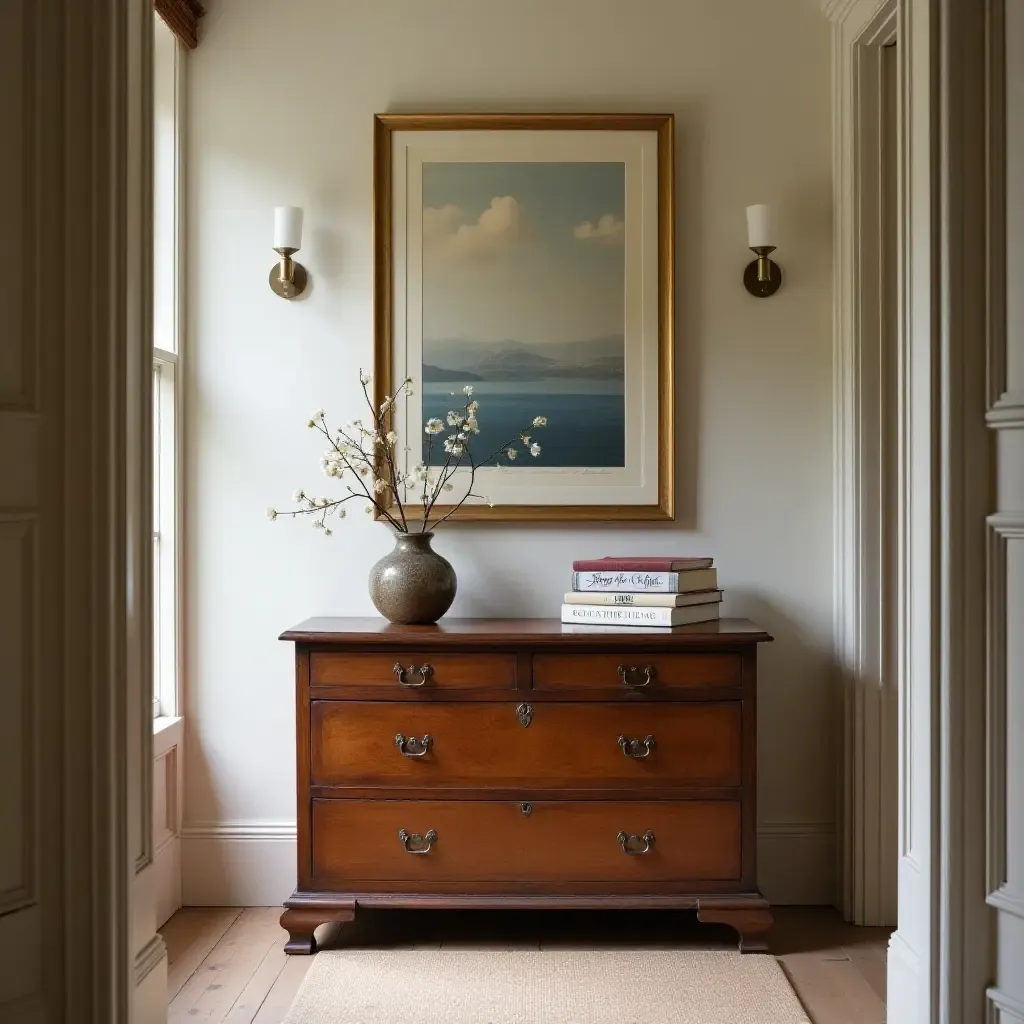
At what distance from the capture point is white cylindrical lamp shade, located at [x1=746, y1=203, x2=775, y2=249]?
3.07 meters

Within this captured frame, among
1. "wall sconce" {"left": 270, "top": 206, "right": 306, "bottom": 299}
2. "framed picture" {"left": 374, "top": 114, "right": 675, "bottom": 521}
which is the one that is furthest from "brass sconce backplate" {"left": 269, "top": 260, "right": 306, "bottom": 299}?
"framed picture" {"left": 374, "top": 114, "right": 675, "bottom": 521}

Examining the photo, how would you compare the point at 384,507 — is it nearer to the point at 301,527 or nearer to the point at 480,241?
the point at 301,527

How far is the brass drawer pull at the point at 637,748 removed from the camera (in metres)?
2.81

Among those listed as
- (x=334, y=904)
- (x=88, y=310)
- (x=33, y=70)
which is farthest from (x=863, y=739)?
(x=33, y=70)

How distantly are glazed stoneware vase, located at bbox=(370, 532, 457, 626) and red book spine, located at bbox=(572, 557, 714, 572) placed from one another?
0.38 m

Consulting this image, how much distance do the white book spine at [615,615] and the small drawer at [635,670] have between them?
10 centimetres

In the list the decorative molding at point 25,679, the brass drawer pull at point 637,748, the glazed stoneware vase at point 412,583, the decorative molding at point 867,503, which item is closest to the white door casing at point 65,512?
the decorative molding at point 25,679

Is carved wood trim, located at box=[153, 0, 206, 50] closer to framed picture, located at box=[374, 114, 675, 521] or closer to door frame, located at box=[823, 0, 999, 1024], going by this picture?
framed picture, located at box=[374, 114, 675, 521]

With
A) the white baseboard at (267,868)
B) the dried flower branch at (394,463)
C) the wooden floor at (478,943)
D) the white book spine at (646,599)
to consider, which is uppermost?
the dried flower branch at (394,463)

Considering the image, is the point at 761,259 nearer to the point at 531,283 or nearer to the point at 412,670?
Answer: the point at 531,283

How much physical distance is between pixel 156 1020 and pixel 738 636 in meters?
1.61

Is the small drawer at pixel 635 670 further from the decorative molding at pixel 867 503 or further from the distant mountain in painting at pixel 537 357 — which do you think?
the distant mountain in painting at pixel 537 357

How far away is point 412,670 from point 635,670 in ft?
1.93

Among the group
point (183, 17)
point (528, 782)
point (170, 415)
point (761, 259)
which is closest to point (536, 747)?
point (528, 782)
